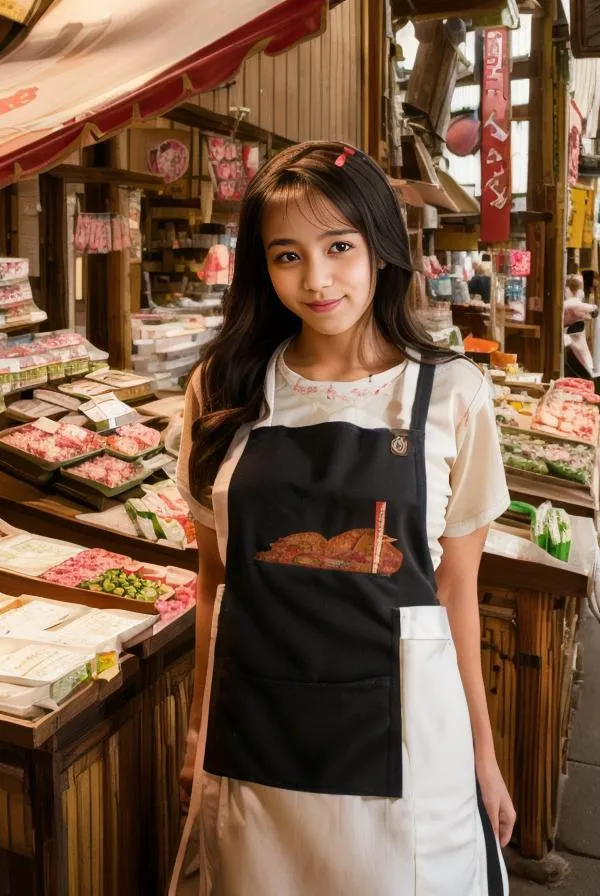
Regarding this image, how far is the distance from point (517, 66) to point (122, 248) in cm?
912

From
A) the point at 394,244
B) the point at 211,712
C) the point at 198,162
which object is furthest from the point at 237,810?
the point at 198,162

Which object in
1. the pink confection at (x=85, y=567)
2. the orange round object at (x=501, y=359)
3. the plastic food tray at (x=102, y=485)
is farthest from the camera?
the orange round object at (x=501, y=359)

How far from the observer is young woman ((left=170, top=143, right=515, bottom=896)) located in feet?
5.77

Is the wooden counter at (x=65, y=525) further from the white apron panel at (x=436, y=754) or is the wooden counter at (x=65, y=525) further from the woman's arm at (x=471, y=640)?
the white apron panel at (x=436, y=754)

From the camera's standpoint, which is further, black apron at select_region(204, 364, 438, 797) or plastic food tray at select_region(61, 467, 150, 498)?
plastic food tray at select_region(61, 467, 150, 498)

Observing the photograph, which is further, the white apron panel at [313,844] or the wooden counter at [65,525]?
the wooden counter at [65,525]

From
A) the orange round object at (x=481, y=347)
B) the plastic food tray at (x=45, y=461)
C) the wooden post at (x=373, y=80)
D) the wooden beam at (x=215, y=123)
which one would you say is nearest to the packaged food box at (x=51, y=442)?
the plastic food tray at (x=45, y=461)

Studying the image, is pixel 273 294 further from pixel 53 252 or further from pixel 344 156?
pixel 53 252

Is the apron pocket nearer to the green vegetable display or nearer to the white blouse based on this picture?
the white blouse

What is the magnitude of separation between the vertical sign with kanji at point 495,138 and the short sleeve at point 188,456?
8036 mm

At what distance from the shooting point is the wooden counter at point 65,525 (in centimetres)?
332

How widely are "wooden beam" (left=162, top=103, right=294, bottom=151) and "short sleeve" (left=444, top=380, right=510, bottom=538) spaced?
168 inches

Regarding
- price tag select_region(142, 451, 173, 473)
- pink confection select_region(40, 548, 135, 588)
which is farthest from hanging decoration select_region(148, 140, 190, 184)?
pink confection select_region(40, 548, 135, 588)

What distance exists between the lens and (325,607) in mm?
1784
